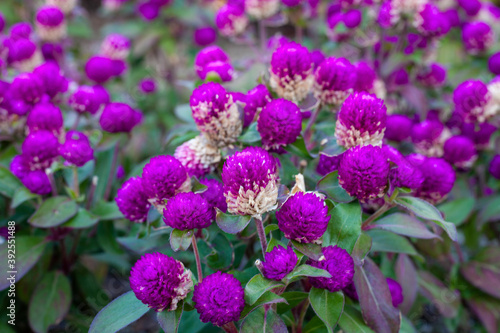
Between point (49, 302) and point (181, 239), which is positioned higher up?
point (181, 239)

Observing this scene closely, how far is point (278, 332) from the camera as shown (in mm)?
897

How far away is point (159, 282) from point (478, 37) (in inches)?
69.1

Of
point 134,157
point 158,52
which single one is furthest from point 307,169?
point 158,52

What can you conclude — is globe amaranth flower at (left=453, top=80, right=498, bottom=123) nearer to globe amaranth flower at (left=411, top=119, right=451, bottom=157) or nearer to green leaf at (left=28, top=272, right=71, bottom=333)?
globe amaranth flower at (left=411, top=119, right=451, bottom=157)

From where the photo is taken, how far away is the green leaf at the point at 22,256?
48.2 inches

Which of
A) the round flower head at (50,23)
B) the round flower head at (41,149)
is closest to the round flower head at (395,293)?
the round flower head at (41,149)

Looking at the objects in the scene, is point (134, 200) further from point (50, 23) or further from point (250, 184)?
point (50, 23)

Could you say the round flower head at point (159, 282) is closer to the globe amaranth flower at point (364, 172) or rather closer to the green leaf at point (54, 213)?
the globe amaranth flower at point (364, 172)

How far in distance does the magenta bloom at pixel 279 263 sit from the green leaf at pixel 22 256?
0.72m

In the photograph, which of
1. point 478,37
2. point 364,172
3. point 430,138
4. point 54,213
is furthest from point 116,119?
point 478,37

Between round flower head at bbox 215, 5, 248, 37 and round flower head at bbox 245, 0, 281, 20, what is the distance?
0.04 m

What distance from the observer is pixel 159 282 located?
831mm

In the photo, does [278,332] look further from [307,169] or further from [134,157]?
[134,157]

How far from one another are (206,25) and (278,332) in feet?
7.76
